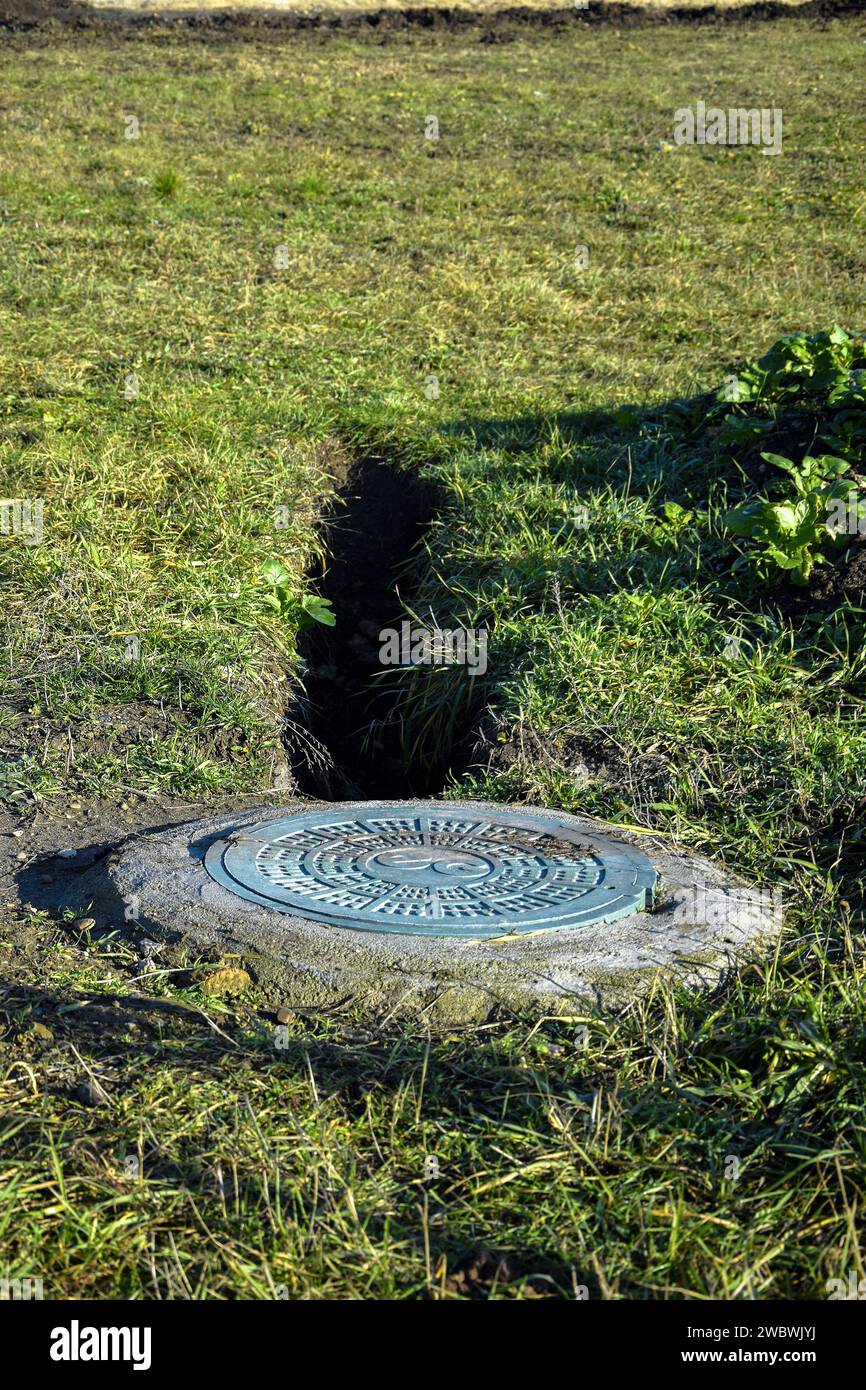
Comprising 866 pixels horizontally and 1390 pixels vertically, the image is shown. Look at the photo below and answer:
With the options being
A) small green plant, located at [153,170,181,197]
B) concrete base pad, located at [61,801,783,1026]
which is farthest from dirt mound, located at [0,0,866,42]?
concrete base pad, located at [61,801,783,1026]

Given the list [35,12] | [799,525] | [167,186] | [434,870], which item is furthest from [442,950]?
[35,12]

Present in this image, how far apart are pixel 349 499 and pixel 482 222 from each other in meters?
4.47

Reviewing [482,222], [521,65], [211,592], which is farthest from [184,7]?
[211,592]

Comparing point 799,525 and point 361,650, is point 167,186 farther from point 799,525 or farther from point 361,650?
point 799,525

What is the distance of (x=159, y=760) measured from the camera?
416 centimetres

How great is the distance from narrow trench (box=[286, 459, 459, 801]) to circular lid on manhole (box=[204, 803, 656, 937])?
1027mm

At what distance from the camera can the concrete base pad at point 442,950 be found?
2803 millimetres

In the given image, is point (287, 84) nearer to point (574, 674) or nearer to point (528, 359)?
point (528, 359)

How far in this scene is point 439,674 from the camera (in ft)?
16.0

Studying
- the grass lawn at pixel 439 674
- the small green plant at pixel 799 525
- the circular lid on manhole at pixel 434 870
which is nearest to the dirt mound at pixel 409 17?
the grass lawn at pixel 439 674

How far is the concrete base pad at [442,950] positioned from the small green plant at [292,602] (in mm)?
1972

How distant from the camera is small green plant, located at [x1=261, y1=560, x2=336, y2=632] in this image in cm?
516

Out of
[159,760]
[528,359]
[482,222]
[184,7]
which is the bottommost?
[159,760]

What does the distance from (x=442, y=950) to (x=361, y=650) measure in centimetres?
270
